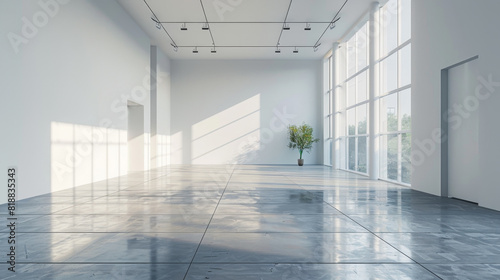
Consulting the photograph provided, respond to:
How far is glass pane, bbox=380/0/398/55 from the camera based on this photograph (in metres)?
12.8

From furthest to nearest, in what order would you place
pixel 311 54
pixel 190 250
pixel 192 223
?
1. pixel 311 54
2. pixel 192 223
3. pixel 190 250

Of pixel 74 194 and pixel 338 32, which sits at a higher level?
pixel 338 32

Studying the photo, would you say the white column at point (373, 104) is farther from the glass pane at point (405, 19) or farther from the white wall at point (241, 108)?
the white wall at point (241, 108)

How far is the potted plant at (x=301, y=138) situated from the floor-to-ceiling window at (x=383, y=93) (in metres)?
3.29

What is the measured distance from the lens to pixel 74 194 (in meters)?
9.41

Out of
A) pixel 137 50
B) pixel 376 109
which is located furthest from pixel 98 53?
pixel 376 109

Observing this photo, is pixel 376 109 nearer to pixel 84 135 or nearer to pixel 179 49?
pixel 84 135

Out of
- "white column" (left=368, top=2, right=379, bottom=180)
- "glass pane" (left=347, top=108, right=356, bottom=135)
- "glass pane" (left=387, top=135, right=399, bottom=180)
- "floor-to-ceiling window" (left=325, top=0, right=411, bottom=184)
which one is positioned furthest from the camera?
"glass pane" (left=347, top=108, right=356, bottom=135)

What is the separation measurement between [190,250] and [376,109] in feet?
36.8

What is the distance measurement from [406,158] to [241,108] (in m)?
13.5

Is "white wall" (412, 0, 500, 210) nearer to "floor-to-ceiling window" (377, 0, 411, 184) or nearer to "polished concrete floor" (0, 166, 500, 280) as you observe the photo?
"polished concrete floor" (0, 166, 500, 280)

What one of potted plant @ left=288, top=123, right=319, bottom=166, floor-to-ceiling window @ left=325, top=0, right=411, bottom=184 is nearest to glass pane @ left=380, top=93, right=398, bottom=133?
floor-to-ceiling window @ left=325, top=0, right=411, bottom=184

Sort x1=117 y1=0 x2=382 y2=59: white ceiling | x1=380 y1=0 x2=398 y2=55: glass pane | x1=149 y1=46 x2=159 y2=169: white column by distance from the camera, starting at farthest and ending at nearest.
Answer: x1=149 y1=46 x2=159 y2=169: white column
x1=117 y1=0 x2=382 y2=59: white ceiling
x1=380 y1=0 x2=398 y2=55: glass pane

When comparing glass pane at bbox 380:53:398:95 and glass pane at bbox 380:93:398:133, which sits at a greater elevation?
glass pane at bbox 380:53:398:95
